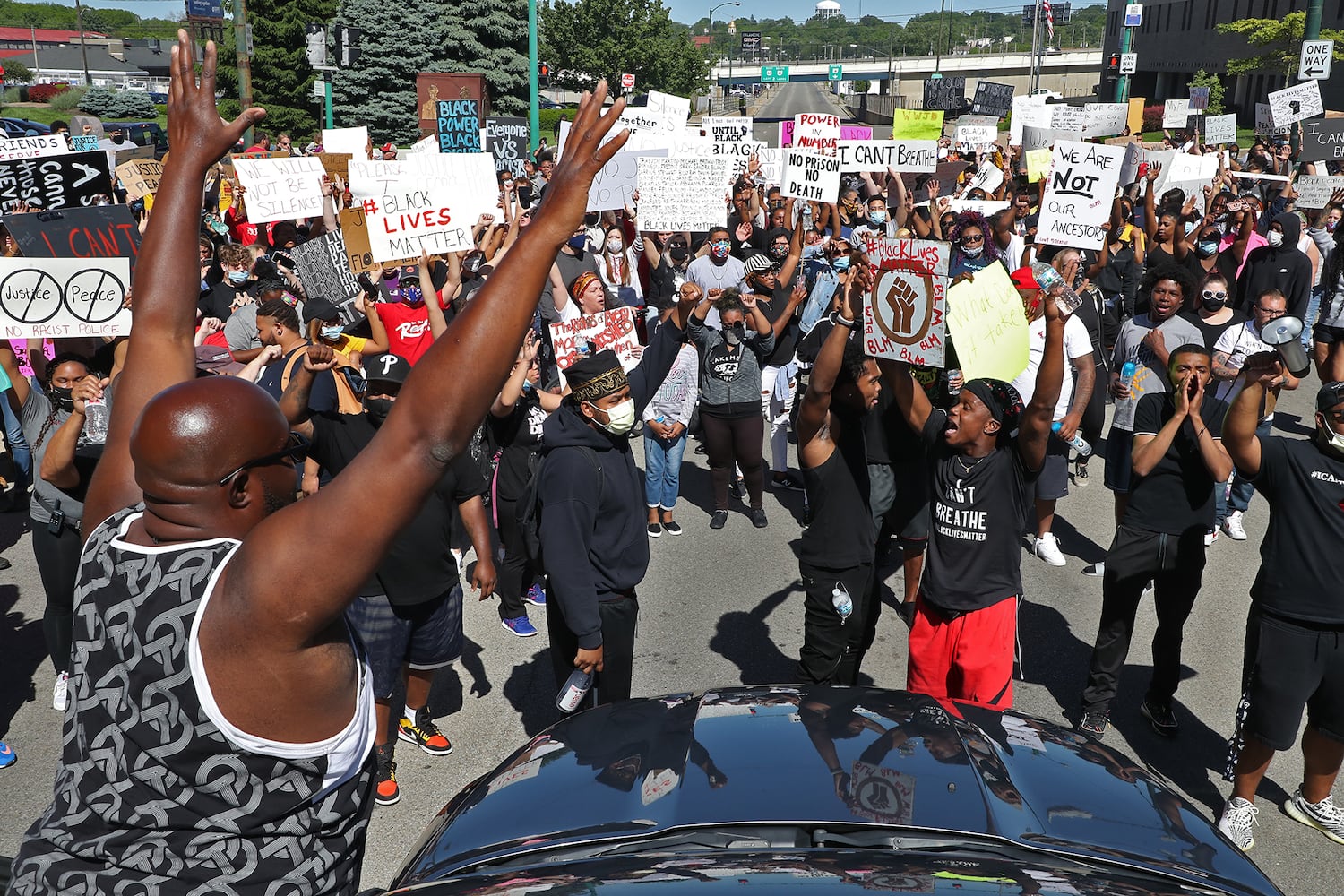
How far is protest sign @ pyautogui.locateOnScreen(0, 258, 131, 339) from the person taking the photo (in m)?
6.12

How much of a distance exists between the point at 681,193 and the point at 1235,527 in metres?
6.05

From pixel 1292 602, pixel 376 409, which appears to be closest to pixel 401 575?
pixel 376 409

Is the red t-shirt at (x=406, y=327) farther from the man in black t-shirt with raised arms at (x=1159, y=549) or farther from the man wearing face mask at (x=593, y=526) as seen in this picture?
the man in black t-shirt with raised arms at (x=1159, y=549)

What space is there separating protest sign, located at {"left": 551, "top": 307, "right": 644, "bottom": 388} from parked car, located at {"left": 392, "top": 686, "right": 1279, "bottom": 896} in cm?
395

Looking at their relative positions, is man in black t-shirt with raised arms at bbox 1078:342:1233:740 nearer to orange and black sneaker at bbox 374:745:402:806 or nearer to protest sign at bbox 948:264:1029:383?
protest sign at bbox 948:264:1029:383

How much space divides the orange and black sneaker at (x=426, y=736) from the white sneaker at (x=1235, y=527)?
6.40 m

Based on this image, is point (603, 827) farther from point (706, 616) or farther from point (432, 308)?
point (432, 308)

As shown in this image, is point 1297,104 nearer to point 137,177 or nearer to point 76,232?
point 137,177

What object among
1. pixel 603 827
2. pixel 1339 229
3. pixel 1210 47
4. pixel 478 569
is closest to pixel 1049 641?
pixel 478 569

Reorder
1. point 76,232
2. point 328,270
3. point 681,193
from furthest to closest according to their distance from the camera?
point 681,193
point 328,270
point 76,232

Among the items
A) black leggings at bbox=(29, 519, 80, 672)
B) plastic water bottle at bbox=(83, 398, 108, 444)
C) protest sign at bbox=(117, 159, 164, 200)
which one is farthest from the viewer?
protest sign at bbox=(117, 159, 164, 200)

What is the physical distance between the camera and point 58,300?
6133 mm

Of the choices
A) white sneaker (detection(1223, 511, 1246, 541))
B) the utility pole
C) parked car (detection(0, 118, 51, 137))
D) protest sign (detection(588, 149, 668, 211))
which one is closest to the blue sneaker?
white sneaker (detection(1223, 511, 1246, 541))

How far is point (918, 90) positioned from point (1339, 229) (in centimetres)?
11624
